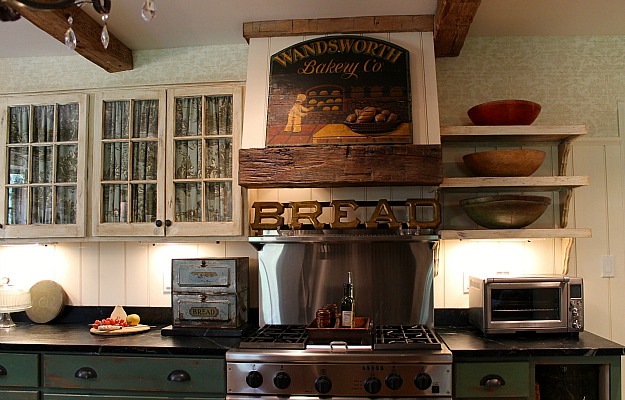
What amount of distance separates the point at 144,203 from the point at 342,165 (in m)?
1.13

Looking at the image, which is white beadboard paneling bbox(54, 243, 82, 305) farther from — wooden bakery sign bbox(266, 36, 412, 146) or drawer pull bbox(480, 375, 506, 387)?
drawer pull bbox(480, 375, 506, 387)

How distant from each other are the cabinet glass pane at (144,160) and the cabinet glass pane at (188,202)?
18 cm

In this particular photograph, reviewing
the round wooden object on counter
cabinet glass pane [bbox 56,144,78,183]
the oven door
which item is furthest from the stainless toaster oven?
the round wooden object on counter

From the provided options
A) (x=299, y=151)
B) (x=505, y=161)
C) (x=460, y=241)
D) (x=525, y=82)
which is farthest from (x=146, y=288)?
(x=525, y=82)

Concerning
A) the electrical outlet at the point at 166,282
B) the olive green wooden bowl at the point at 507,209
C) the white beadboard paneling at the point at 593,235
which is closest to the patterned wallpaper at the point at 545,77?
the white beadboard paneling at the point at 593,235

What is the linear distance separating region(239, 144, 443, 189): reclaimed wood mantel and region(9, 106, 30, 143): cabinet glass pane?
1.37 metres

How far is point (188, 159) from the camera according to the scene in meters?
3.20

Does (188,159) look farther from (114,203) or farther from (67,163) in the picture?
(67,163)

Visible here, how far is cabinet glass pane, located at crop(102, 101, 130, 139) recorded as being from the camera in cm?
328

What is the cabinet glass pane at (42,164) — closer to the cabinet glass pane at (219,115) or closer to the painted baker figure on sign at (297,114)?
the cabinet glass pane at (219,115)

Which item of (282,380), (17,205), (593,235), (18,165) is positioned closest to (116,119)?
(18,165)

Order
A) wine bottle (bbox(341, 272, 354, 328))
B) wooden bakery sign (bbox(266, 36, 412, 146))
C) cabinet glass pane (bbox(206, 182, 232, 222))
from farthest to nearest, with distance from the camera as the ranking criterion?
1. cabinet glass pane (bbox(206, 182, 232, 222))
2. wooden bakery sign (bbox(266, 36, 412, 146))
3. wine bottle (bbox(341, 272, 354, 328))

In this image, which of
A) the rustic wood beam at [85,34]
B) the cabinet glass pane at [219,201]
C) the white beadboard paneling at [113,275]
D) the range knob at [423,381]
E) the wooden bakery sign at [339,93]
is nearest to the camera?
the range knob at [423,381]

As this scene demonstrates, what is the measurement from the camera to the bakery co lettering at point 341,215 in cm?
301
